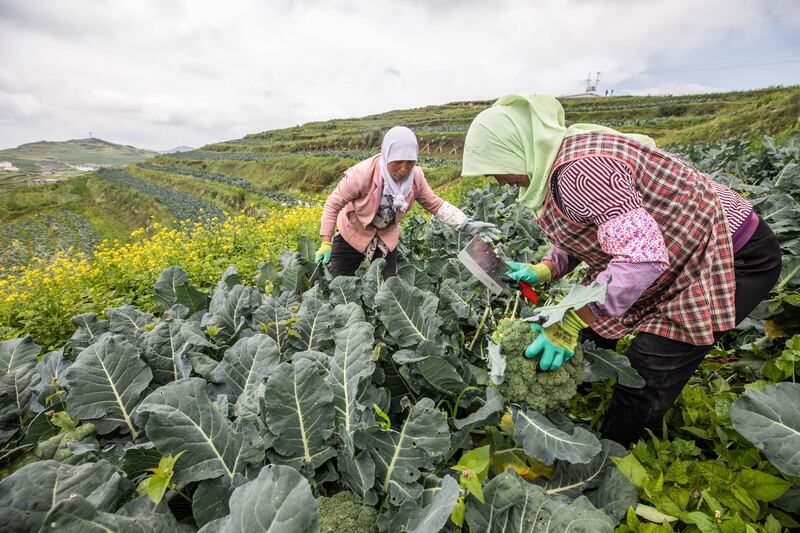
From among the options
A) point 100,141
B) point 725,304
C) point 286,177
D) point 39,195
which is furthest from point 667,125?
point 100,141

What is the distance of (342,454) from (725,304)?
1732 millimetres

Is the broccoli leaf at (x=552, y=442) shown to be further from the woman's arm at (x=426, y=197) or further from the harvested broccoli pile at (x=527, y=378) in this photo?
the woman's arm at (x=426, y=197)

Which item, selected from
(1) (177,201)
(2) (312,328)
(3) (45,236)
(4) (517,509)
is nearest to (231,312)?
(2) (312,328)

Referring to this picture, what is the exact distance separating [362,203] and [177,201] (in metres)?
31.1

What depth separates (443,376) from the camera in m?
1.47

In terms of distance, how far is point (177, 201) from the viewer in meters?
29.0

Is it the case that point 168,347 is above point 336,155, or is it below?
below

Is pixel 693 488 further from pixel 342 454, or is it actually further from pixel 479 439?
pixel 342 454

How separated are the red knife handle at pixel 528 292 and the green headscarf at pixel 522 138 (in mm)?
540

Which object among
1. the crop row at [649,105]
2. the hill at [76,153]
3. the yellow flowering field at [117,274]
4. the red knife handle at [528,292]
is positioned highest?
the hill at [76,153]

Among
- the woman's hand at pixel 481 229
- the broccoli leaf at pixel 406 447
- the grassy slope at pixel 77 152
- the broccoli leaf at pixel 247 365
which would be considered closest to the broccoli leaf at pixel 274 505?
the broccoli leaf at pixel 406 447

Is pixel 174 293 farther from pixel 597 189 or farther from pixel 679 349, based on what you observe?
pixel 679 349

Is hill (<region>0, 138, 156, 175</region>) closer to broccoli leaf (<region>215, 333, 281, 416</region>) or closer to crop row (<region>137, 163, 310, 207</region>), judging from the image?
crop row (<region>137, 163, 310, 207</region>)

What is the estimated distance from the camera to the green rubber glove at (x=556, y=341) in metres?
1.47
